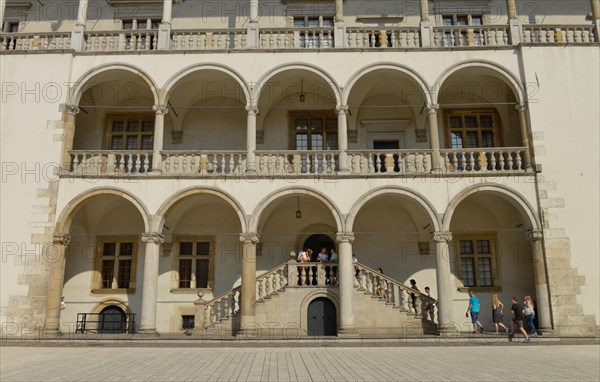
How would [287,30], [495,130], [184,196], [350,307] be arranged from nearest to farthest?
[350,307] < [184,196] < [287,30] < [495,130]

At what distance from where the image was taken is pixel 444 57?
16.7 meters

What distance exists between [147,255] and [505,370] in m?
10.6

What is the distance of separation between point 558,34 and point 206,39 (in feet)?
39.1

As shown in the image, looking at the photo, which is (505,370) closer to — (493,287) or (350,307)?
(350,307)

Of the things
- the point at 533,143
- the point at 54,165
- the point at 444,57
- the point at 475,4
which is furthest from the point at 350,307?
the point at 475,4

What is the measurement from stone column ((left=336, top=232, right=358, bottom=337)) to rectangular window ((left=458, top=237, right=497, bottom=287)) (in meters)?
5.08

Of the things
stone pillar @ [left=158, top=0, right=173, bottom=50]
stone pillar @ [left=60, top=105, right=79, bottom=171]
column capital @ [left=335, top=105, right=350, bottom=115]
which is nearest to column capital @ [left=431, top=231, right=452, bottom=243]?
column capital @ [left=335, top=105, right=350, bottom=115]

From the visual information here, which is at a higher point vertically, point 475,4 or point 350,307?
point 475,4

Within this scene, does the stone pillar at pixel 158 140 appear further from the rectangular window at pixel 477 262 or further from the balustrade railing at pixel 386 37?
the rectangular window at pixel 477 262

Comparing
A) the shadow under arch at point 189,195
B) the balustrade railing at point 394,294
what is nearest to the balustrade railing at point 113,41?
the shadow under arch at point 189,195

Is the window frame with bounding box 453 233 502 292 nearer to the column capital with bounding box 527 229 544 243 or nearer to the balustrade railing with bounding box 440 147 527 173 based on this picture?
the column capital with bounding box 527 229 544 243

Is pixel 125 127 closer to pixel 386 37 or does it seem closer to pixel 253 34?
pixel 253 34

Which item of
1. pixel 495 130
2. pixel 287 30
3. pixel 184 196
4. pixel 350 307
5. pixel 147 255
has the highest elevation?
pixel 287 30

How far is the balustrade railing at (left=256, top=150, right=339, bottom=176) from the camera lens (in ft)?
52.1
